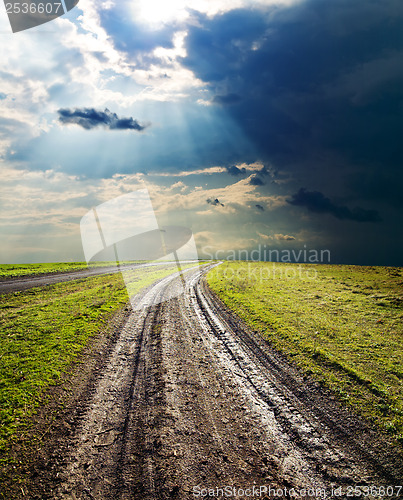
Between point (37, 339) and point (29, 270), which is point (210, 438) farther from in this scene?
point (29, 270)

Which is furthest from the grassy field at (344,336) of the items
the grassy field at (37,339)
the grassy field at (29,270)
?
the grassy field at (29,270)

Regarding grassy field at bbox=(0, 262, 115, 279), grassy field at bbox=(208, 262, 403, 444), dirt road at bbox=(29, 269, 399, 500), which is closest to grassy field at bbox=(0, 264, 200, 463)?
dirt road at bbox=(29, 269, 399, 500)

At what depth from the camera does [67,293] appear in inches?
815

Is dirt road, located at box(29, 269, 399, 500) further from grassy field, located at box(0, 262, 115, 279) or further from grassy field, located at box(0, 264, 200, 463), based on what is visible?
grassy field, located at box(0, 262, 115, 279)

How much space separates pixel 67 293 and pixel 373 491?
73.3ft

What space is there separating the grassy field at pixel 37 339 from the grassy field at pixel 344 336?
321 inches

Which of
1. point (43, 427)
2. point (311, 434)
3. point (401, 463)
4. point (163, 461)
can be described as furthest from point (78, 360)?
point (401, 463)

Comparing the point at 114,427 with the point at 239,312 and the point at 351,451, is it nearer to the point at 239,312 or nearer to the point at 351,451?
the point at 351,451

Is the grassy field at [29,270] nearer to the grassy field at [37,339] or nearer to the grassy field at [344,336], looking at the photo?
the grassy field at [37,339]

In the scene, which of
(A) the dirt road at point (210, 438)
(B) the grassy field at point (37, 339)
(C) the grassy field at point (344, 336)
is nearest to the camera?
(A) the dirt road at point (210, 438)

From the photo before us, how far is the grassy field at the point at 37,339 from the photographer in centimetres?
632

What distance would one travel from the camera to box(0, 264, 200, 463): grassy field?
6.32 meters

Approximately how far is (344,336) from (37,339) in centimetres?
1405

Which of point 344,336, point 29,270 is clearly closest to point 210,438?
point 344,336
